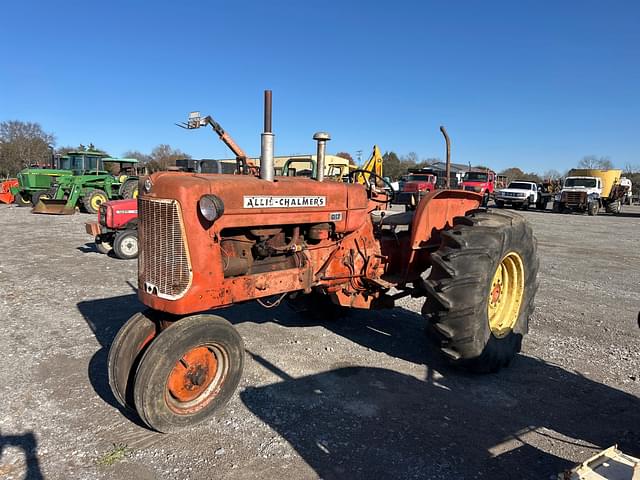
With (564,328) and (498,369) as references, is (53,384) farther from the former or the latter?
(564,328)

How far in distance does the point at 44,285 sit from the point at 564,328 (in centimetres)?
660

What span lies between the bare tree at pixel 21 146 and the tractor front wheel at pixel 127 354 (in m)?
40.2

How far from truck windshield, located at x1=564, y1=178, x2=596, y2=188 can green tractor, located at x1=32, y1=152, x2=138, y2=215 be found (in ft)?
72.2

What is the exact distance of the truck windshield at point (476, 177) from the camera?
87.4ft

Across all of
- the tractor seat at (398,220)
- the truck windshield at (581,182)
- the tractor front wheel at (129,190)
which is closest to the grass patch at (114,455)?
the tractor seat at (398,220)

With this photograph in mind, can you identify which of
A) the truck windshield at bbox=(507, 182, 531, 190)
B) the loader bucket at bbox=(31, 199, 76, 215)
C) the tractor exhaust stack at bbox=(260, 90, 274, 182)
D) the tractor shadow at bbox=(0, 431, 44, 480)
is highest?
the truck windshield at bbox=(507, 182, 531, 190)

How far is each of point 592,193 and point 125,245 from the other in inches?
927

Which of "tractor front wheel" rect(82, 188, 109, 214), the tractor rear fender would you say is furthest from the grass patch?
"tractor front wheel" rect(82, 188, 109, 214)

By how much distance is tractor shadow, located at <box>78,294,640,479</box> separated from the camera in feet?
8.52

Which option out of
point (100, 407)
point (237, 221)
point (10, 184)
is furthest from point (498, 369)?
point (10, 184)

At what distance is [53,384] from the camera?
346 centimetres

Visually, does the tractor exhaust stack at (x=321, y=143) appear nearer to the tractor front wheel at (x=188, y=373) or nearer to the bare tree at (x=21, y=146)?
the tractor front wheel at (x=188, y=373)

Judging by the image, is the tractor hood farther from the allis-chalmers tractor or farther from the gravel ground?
the gravel ground

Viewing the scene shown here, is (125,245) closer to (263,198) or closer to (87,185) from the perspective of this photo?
(263,198)
